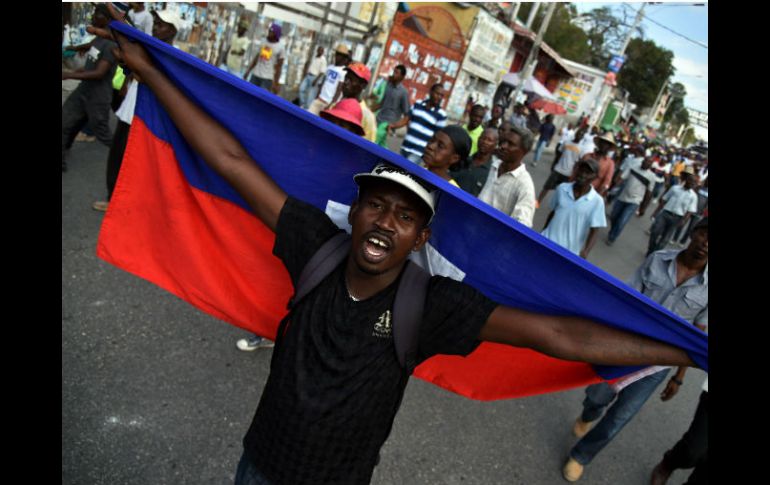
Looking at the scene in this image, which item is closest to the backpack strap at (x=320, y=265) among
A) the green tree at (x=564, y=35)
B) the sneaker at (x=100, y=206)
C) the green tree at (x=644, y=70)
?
the sneaker at (x=100, y=206)

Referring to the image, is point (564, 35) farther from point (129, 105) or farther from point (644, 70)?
point (129, 105)

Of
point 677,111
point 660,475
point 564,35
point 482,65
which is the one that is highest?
point 677,111

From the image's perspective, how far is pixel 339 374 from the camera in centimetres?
169

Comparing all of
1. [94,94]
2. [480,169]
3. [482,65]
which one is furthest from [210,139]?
[482,65]

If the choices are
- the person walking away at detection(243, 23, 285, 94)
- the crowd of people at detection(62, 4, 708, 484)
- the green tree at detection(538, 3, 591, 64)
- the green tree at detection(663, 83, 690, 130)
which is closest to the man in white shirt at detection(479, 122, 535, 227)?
the crowd of people at detection(62, 4, 708, 484)

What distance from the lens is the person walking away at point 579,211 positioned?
15.4 feet

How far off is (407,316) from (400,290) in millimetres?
91

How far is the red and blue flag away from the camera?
1884mm

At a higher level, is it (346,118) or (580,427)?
(346,118)

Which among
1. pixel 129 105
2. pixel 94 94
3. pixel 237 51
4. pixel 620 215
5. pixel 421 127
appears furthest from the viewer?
pixel 237 51

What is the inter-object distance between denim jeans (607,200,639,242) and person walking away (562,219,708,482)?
6.95 m

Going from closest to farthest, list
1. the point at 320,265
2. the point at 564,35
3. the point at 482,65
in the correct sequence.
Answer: the point at 320,265 → the point at 482,65 → the point at 564,35
